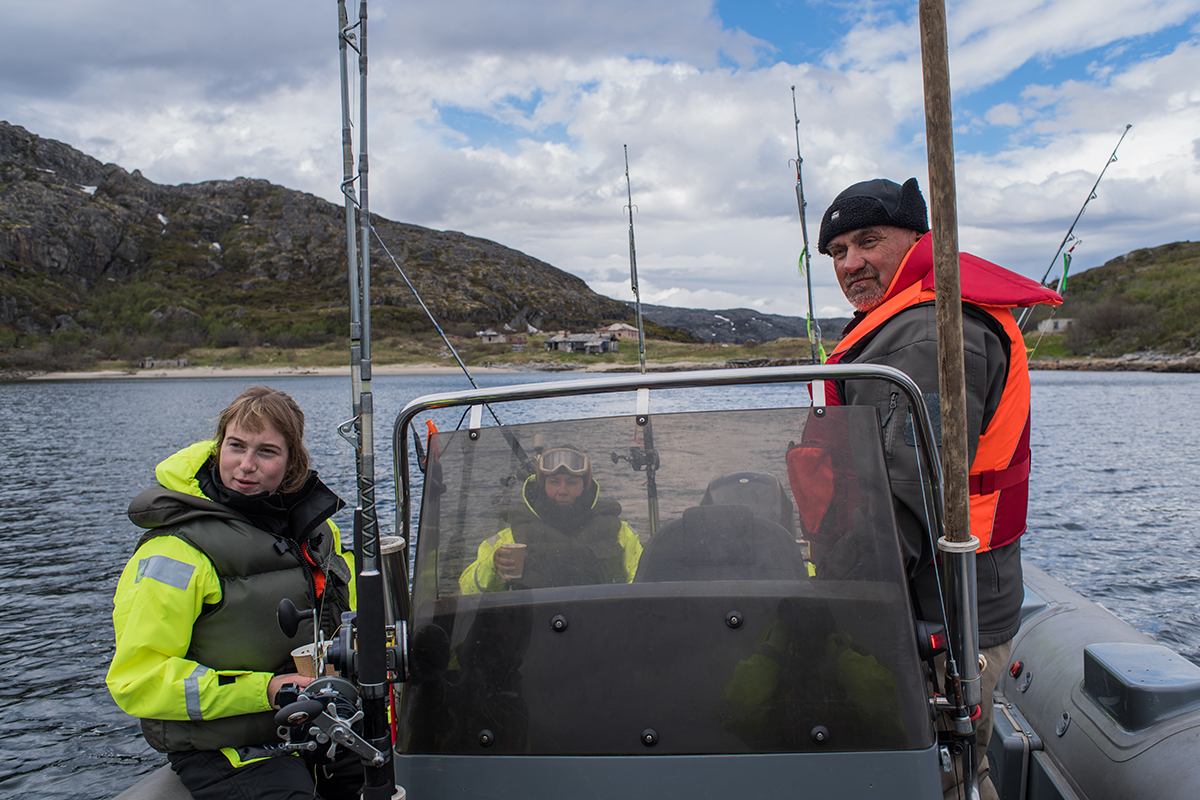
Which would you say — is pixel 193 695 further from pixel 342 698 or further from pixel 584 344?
pixel 584 344

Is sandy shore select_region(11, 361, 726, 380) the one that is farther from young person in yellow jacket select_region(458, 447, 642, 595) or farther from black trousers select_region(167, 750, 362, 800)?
young person in yellow jacket select_region(458, 447, 642, 595)

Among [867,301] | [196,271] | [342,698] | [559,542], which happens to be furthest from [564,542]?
[196,271]

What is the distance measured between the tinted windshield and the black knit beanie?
1.09 meters

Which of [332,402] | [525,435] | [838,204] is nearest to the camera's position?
[525,435]

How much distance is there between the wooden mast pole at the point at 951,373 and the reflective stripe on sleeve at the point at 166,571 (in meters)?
2.55

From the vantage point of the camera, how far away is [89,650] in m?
8.96

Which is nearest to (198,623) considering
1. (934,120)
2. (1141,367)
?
(934,120)

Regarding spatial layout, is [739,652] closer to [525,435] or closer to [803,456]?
[803,456]

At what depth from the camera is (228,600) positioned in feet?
9.14

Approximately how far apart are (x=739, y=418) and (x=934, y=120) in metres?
0.87

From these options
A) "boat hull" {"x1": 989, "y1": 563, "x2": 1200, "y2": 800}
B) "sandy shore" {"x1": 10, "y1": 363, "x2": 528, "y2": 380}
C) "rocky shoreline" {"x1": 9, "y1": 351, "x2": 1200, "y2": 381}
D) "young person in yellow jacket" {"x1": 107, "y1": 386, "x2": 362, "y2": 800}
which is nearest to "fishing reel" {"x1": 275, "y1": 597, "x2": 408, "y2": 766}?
"young person in yellow jacket" {"x1": 107, "y1": 386, "x2": 362, "y2": 800}

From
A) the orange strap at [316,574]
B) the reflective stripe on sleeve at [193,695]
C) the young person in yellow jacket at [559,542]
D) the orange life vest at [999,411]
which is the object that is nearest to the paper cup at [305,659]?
the reflective stripe on sleeve at [193,695]

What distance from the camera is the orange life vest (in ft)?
7.13

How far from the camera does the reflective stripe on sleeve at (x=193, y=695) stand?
2.59m
